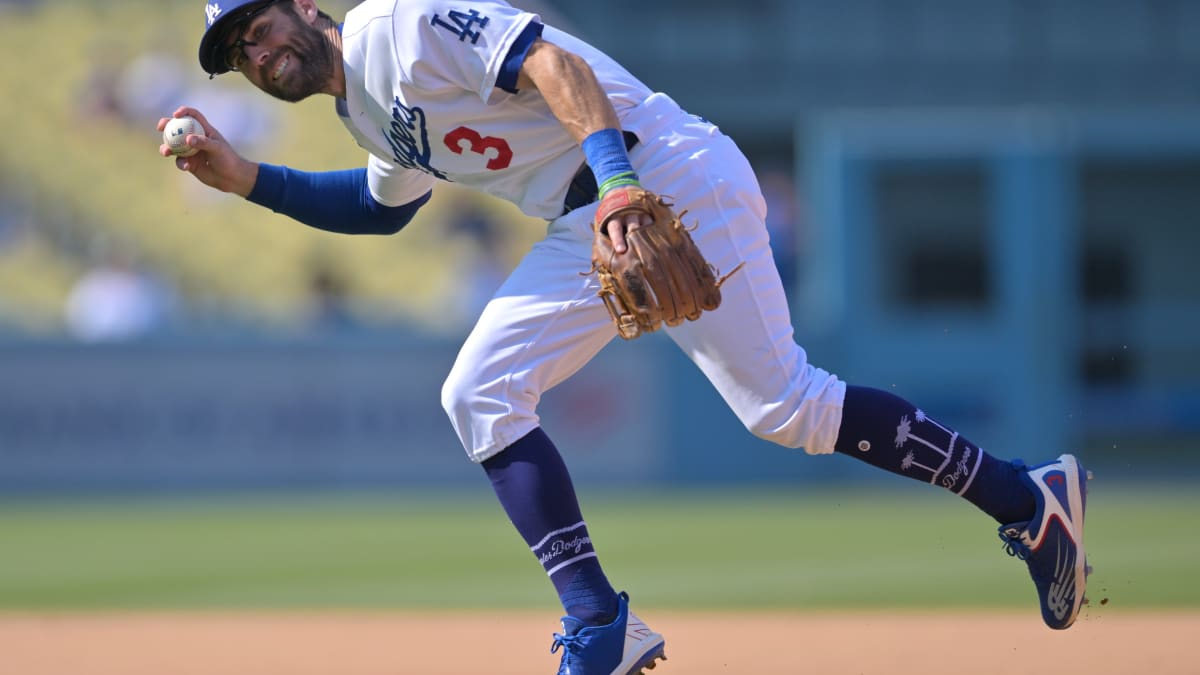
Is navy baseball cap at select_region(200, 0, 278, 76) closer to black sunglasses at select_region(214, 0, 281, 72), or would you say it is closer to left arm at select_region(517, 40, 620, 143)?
black sunglasses at select_region(214, 0, 281, 72)

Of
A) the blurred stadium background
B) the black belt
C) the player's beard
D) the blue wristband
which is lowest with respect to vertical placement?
the blue wristband

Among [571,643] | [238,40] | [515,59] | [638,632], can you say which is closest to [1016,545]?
[638,632]

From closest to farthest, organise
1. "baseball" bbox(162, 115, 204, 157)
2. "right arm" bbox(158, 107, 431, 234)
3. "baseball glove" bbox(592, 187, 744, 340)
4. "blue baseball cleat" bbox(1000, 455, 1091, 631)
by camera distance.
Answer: "baseball glove" bbox(592, 187, 744, 340) < "blue baseball cleat" bbox(1000, 455, 1091, 631) < "baseball" bbox(162, 115, 204, 157) < "right arm" bbox(158, 107, 431, 234)

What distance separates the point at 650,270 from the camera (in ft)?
10.4

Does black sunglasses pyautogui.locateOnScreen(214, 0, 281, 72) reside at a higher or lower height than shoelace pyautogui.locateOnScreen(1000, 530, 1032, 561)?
higher

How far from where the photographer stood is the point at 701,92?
1817cm

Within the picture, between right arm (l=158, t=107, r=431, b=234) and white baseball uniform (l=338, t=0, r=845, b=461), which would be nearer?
white baseball uniform (l=338, t=0, r=845, b=461)

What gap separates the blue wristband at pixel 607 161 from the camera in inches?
126

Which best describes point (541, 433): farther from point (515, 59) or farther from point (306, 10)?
→ point (306, 10)

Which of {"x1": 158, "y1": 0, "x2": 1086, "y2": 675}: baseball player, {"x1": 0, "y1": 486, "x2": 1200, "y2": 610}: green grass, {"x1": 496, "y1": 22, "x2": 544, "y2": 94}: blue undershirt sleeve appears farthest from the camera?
{"x1": 0, "y1": 486, "x2": 1200, "y2": 610}: green grass

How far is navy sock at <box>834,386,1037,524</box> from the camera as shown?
11.7ft

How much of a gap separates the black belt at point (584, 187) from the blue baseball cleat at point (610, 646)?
859 mm

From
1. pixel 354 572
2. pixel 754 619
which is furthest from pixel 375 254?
pixel 754 619

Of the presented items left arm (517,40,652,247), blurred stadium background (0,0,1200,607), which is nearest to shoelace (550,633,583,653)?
left arm (517,40,652,247)
